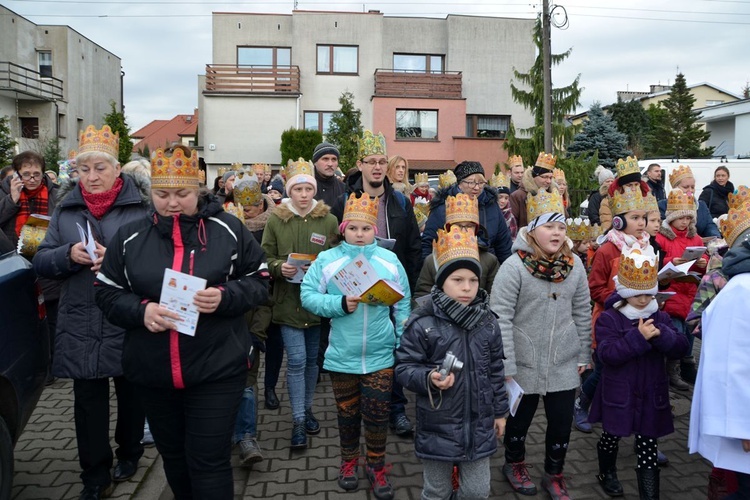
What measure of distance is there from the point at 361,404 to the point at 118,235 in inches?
80.6

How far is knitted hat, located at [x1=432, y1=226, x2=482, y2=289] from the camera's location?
3.62 m

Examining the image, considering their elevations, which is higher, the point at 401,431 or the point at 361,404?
the point at 361,404

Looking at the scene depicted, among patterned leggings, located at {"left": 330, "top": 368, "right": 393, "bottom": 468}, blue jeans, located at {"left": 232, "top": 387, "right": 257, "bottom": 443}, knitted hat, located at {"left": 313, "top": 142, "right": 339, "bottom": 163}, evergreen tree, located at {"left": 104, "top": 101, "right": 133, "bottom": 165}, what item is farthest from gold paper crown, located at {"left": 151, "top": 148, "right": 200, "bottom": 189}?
evergreen tree, located at {"left": 104, "top": 101, "right": 133, "bottom": 165}

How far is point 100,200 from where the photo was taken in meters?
3.96

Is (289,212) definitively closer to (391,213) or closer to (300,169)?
(300,169)

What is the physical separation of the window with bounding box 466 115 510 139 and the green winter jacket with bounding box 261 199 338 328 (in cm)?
2925

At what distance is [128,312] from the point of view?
3086 millimetres

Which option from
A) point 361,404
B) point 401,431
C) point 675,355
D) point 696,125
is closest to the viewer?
point 675,355

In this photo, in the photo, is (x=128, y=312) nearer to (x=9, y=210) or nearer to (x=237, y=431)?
(x=237, y=431)

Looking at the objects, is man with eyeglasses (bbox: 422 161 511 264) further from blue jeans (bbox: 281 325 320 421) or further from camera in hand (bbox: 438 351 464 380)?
camera in hand (bbox: 438 351 464 380)

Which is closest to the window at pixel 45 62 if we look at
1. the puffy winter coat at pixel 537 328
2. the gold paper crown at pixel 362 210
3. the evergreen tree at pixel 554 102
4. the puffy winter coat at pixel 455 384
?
the evergreen tree at pixel 554 102

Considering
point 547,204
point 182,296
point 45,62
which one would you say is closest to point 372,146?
point 547,204

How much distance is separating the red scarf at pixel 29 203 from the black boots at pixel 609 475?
20.9 feet

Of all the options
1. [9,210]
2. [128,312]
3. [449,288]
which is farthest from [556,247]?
[9,210]
